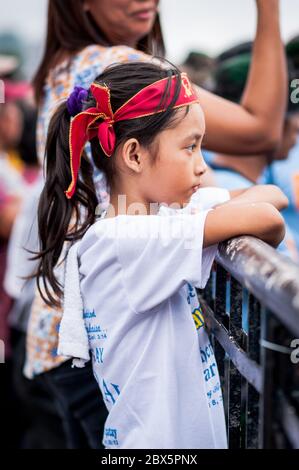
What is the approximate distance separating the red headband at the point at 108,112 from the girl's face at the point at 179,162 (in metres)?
0.06

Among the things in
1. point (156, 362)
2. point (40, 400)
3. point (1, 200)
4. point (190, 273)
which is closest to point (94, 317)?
point (156, 362)

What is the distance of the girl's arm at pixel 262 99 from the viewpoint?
95.0 inches

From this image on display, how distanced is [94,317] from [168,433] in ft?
1.01

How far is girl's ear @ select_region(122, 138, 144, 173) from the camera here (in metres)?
2.04

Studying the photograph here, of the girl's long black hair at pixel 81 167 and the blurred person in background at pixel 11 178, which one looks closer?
the girl's long black hair at pixel 81 167

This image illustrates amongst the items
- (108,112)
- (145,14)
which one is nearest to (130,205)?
(108,112)

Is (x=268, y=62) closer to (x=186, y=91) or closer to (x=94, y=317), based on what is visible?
(x=186, y=91)

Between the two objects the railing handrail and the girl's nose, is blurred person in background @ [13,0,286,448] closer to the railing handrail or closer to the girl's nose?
the girl's nose

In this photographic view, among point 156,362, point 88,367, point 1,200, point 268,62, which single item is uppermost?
point 268,62

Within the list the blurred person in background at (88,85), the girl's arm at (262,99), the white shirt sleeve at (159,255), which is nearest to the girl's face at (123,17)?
the blurred person in background at (88,85)

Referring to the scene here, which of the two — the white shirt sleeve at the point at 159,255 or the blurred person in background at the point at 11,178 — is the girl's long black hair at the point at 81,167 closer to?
the white shirt sleeve at the point at 159,255

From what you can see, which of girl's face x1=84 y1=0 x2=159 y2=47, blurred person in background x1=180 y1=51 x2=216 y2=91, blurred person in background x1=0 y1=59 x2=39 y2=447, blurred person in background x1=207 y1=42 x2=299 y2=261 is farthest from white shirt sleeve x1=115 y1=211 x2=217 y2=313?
blurred person in background x1=180 y1=51 x2=216 y2=91

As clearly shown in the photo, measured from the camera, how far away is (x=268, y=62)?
2477mm

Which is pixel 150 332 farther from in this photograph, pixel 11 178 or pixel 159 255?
pixel 11 178
